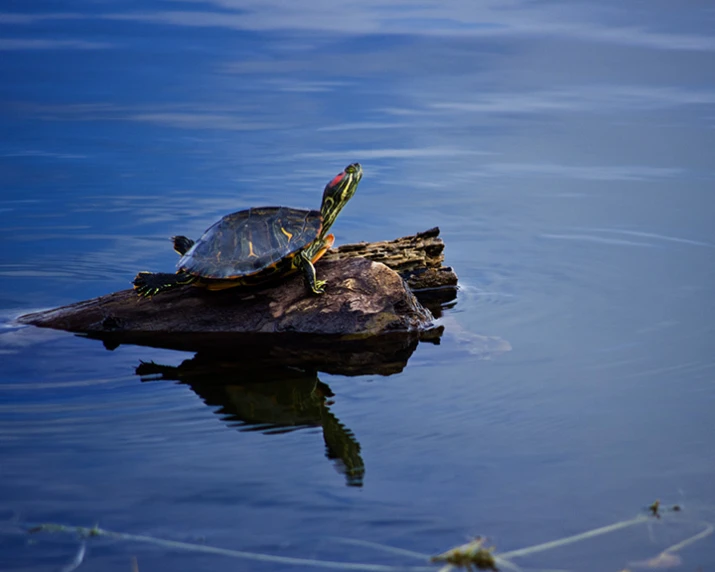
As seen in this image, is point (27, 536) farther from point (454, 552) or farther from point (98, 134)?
point (98, 134)

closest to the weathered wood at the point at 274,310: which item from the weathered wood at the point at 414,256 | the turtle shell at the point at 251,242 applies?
the turtle shell at the point at 251,242

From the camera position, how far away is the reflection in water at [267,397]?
4.21 m

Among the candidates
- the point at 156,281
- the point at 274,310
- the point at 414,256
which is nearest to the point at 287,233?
the point at 274,310

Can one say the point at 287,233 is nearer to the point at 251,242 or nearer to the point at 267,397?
the point at 251,242

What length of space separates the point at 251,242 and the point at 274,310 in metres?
0.45

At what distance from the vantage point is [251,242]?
17.9 feet

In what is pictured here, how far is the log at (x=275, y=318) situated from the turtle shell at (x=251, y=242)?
33 centimetres

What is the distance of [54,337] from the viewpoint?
562 cm

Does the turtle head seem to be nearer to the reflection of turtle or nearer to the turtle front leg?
the reflection of turtle

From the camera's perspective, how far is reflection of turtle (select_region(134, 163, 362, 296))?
537cm

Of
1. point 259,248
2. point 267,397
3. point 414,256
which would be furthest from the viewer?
point 414,256

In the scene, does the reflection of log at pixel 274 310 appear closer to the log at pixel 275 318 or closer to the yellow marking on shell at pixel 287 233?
the log at pixel 275 318

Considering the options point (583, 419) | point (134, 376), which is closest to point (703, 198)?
point (583, 419)

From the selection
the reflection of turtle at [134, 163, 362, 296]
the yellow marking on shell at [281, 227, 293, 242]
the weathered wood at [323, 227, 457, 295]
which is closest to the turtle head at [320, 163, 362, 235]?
the reflection of turtle at [134, 163, 362, 296]
